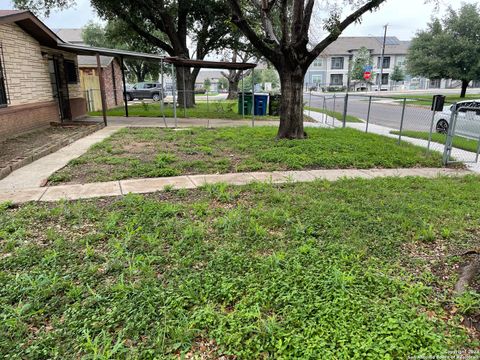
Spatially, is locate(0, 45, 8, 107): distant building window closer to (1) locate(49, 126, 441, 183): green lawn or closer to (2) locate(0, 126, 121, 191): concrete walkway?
(2) locate(0, 126, 121, 191): concrete walkway

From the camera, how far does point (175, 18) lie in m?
21.8

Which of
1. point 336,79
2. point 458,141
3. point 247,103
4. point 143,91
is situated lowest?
point 458,141

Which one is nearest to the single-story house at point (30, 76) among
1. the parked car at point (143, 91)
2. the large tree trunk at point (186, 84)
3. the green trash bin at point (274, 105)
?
the large tree trunk at point (186, 84)

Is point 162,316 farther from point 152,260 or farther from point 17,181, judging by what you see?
point 17,181

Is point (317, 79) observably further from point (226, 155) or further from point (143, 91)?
point (226, 155)

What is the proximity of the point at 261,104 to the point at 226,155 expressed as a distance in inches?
436

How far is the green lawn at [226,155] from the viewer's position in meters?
7.06

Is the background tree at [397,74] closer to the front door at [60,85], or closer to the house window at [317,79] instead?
the house window at [317,79]

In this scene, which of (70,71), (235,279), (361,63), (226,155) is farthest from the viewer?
(361,63)

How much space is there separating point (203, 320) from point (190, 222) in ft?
6.16

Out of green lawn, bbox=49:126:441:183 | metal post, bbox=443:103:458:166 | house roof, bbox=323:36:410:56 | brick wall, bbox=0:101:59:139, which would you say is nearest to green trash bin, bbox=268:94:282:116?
green lawn, bbox=49:126:441:183

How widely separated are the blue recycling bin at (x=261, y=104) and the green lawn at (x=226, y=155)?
8.02 metres

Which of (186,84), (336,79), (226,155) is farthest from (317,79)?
(226,155)

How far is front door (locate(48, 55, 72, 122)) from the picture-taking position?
13.8 metres
